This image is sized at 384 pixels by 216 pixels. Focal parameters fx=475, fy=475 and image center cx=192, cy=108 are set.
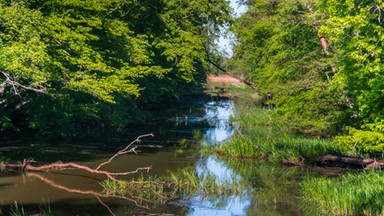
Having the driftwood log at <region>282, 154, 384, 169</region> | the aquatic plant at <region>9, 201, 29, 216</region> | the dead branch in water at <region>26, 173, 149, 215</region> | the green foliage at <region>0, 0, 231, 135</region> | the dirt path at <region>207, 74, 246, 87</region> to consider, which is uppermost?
the dirt path at <region>207, 74, 246, 87</region>

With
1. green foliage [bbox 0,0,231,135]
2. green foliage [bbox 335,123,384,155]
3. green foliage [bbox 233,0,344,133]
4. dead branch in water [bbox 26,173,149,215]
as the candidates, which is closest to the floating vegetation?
dead branch in water [bbox 26,173,149,215]

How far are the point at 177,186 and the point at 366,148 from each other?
27.5ft

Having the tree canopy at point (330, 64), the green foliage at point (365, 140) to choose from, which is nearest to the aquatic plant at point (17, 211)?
the tree canopy at point (330, 64)

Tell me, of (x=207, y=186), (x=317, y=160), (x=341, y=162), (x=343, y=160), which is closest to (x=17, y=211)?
(x=207, y=186)

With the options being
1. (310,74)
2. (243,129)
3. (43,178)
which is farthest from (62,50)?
(243,129)

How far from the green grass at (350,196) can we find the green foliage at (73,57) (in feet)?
32.1

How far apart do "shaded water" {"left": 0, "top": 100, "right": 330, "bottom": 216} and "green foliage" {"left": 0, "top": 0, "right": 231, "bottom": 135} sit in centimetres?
144

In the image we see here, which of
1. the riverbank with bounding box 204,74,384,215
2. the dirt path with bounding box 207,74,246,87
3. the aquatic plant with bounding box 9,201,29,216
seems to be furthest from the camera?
the dirt path with bounding box 207,74,246,87

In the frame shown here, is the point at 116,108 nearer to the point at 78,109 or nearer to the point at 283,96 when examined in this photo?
the point at 78,109

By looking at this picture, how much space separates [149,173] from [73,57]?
6775 millimetres

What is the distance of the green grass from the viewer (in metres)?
12.1

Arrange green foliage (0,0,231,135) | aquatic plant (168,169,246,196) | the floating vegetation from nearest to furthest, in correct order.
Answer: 1. the floating vegetation
2. aquatic plant (168,169,246,196)
3. green foliage (0,0,231,135)

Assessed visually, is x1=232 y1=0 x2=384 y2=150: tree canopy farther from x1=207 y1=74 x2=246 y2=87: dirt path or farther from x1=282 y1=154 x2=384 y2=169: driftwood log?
x1=207 y1=74 x2=246 y2=87: dirt path

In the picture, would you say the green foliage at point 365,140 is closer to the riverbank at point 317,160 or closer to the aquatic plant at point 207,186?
the riverbank at point 317,160
